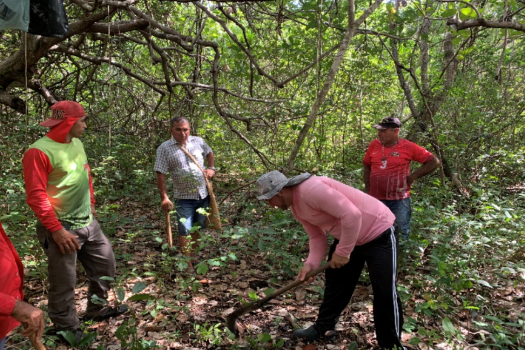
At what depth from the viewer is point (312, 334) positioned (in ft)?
9.64

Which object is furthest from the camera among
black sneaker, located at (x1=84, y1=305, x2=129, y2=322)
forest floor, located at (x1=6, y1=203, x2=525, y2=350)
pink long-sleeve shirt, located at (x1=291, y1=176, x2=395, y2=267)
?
black sneaker, located at (x1=84, y1=305, x2=129, y2=322)

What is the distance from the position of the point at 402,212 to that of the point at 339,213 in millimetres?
2032

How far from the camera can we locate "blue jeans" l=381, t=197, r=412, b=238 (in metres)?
3.95

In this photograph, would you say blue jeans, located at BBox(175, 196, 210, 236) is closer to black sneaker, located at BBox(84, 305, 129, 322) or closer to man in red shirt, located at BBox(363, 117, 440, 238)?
black sneaker, located at BBox(84, 305, 129, 322)

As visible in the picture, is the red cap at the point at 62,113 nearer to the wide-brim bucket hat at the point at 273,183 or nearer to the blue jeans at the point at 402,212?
the wide-brim bucket hat at the point at 273,183

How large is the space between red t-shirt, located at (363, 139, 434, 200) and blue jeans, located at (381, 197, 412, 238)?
0.19 feet

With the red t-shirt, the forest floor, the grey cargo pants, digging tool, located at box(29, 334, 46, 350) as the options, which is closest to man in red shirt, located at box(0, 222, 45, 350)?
digging tool, located at box(29, 334, 46, 350)

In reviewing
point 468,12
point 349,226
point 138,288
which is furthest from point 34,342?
point 468,12

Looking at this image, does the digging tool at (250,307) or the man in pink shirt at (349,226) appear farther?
the digging tool at (250,307)

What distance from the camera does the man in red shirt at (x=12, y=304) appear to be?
63.2 inches

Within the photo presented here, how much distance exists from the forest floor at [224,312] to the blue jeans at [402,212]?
0.45 meters

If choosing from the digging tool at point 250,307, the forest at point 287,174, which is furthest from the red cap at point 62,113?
the digging tool at point 250,307

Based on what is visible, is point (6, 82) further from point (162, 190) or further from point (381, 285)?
point (381, 285)

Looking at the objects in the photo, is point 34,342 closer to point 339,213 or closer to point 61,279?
point 61,279
